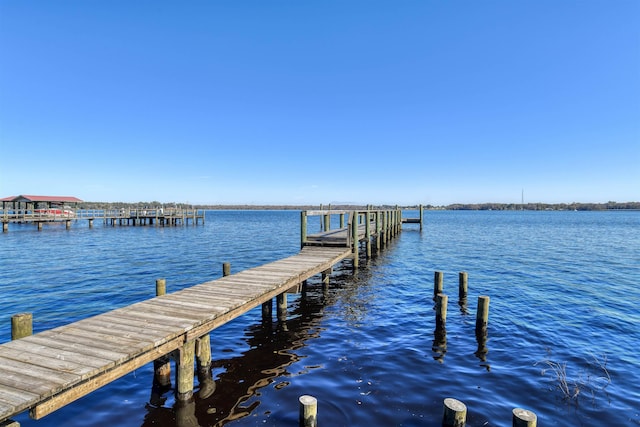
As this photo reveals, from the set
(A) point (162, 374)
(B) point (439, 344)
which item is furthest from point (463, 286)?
(A) point (162, 374)

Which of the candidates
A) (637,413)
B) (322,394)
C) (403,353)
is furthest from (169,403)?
(637,413)

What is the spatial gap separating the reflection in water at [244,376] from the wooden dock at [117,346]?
318 millimetres

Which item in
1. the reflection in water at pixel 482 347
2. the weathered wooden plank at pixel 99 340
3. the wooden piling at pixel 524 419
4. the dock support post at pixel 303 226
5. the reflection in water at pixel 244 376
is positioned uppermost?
the dock support post at pixel 303 226

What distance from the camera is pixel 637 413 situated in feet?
19.3

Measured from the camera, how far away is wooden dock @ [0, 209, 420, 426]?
13.0ft

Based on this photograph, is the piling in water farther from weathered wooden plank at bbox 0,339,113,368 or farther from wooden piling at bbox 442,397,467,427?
weathered wooden plank at bbox 0,339,113,368

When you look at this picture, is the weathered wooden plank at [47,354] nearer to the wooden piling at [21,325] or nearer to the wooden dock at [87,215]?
the wooden piling at [21,325]

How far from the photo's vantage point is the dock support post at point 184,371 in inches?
226

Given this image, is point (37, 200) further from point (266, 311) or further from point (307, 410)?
point (307, 410)

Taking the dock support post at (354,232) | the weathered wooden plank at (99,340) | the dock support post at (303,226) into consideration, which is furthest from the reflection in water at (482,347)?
the dock support post at (303,226)

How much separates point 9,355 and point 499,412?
7.82 metres

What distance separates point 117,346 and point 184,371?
4.24 feet

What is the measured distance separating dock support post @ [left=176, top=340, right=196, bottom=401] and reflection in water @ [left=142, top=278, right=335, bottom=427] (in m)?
0.15

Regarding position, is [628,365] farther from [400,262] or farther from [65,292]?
[65,292]
